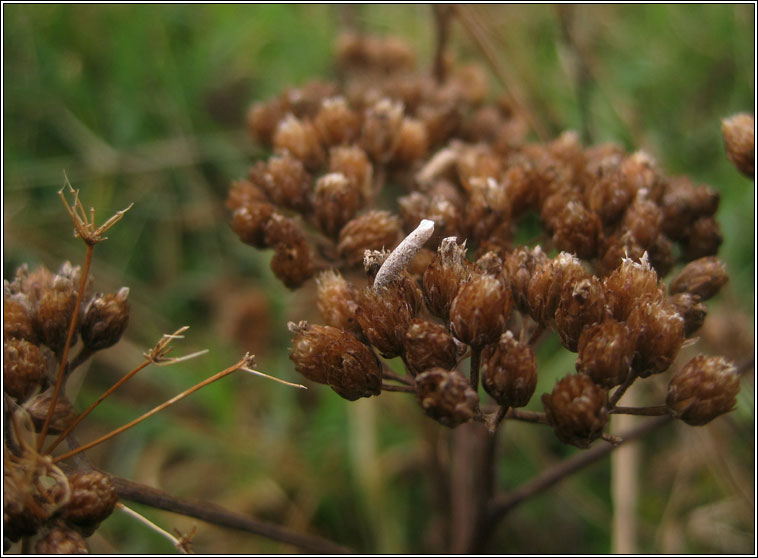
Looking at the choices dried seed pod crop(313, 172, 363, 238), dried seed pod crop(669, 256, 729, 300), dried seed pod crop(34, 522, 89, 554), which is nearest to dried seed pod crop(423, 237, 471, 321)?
dried seed pod crop(313, 172, 363, 238)

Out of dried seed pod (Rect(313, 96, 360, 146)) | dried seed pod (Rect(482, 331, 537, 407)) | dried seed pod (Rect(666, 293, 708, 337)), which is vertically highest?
dried seed pod (Rect(313, 96, 360, 146))

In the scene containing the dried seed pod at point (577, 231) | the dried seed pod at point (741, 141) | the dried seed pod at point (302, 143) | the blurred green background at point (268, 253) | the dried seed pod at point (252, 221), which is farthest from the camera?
the blurred green background at point (268, 253)

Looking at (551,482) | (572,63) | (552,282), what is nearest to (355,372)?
(552,282)

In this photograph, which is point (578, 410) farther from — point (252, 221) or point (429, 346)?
point (252, 221)

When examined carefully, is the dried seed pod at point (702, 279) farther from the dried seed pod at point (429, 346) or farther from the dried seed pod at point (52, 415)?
the dried seed pod at point (52, 415)

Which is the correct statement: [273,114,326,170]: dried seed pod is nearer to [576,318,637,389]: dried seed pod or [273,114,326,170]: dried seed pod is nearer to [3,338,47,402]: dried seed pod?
[3,338,47,402]: dried seed pod

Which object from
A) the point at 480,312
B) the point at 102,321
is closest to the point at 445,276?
the point at 480,312

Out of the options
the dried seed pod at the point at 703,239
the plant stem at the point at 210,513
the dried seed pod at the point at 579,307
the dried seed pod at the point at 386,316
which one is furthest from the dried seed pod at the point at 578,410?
the plant stem at the point at 210,513
